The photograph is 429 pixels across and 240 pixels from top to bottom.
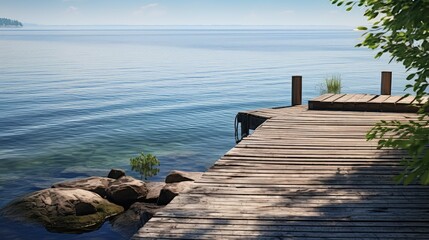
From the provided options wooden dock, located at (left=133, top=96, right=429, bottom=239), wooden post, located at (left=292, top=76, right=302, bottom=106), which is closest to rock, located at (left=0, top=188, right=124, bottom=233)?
wooden dock, located at (left=133, top=96, right=429, bottom=239)

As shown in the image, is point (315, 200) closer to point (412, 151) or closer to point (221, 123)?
point (412, 151)

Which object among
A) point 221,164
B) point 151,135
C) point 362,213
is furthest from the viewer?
point 151,135

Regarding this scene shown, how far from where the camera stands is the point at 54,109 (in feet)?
102

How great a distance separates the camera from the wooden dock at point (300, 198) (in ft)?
18.3

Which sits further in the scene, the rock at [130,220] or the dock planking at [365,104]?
the dock planking at [365,104]

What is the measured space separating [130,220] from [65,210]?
51.7 inches

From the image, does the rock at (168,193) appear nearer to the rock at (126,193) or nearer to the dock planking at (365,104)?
the rock at (126,193)

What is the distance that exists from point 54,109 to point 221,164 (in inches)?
968

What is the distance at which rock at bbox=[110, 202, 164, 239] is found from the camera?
10.7 metres

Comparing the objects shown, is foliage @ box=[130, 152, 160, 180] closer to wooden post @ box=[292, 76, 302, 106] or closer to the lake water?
the lake water

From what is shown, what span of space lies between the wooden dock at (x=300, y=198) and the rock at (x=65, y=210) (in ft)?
10.9

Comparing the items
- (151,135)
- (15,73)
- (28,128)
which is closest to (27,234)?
(151,135)

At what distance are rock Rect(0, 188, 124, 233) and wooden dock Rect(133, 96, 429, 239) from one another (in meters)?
3.34

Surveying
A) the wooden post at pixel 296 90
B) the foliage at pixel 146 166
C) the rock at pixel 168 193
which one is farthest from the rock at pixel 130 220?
the wooden post at pixel 296 90
